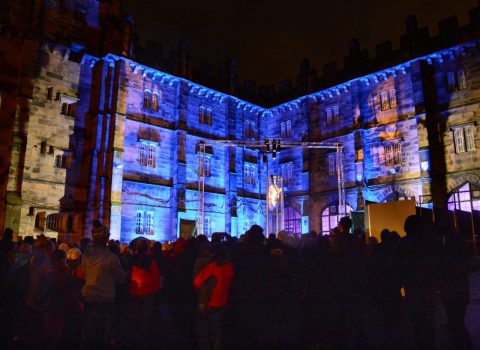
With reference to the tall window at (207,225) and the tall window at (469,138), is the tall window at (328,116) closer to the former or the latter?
the tall window at (469,138)

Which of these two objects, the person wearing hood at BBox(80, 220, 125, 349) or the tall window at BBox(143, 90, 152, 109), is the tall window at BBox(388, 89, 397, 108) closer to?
the tall window at BBox(143, 90, 152, 109)

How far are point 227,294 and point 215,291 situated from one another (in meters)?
0.21

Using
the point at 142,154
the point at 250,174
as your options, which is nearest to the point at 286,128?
the point at 250,174

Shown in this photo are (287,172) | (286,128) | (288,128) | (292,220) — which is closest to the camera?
(292,220)

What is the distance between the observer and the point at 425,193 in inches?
851

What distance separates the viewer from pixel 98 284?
220 inches

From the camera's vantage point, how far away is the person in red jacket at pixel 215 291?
572 centimetres

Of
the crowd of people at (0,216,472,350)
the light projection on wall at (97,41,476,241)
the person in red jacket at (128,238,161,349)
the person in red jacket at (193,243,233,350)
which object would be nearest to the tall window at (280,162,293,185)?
the light projection on wall at (97,41,476,241)

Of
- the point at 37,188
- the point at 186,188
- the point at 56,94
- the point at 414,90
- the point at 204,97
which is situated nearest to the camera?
the point at 37,188

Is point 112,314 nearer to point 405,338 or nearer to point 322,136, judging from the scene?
point 405,338

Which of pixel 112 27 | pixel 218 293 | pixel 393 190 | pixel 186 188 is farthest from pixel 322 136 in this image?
pixel 218 293

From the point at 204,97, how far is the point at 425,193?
15.3 meters

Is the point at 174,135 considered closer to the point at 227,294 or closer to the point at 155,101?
the point at 155,101

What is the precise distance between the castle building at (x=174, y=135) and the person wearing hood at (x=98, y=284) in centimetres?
1500
